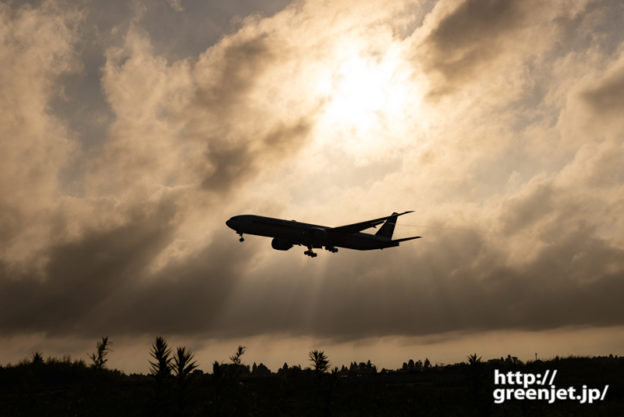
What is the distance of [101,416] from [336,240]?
87.6 m

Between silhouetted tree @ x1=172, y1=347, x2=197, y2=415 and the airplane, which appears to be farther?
the airplane

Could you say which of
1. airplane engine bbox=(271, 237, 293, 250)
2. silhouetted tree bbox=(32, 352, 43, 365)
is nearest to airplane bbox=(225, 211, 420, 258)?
airplane engine bbox=(271, 237, 293, 250)

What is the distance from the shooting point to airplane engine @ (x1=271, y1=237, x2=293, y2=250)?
3713 inches

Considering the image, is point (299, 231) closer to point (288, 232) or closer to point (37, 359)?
point (288, 232)

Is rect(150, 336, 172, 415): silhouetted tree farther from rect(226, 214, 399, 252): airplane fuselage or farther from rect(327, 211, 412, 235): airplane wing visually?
rect(327, 211, 412, 235): airplane wing

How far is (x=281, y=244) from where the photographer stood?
94812 mm

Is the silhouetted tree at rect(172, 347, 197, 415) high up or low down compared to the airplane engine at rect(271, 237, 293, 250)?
down

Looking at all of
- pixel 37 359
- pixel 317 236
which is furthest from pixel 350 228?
pixel 37 359

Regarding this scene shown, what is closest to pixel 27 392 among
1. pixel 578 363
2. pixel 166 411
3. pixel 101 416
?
pixel 101 416

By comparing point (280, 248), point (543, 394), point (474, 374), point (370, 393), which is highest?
point (280, 248)

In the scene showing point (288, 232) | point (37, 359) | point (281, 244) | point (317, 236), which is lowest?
point (37, 359)

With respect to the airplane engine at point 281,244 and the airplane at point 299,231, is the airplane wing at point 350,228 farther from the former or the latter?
the airplane engine at point 281,244

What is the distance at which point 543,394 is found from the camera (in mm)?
16234

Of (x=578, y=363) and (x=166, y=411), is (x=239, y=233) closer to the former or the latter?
(x=578, y=363)
